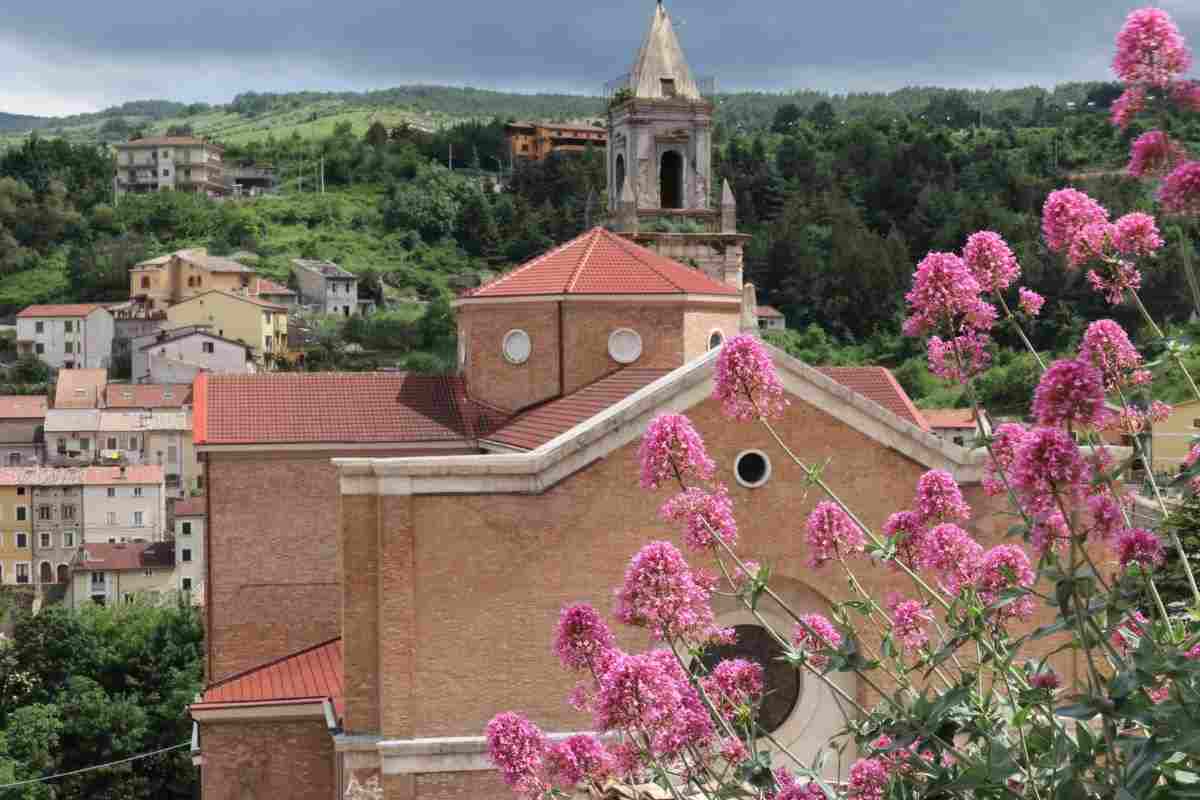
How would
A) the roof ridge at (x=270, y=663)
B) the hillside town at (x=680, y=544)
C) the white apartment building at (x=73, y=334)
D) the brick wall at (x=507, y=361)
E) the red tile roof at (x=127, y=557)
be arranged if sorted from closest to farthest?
the hillside town at (x=680, y=544), the roof ridge at (x=270, y=663), the brick wall at (x=507, y=361), the red tile roof at (x=127, y=557), the white apartment building at (x=73, y=334)

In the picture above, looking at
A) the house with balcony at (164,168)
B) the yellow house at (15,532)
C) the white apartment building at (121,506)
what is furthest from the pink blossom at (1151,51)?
the house with balcony at (164,168)

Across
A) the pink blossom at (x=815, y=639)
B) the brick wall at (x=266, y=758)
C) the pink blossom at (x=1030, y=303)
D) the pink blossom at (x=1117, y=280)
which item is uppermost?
the pink blossom at (x=1117, y=280)

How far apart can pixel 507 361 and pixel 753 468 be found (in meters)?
6.32

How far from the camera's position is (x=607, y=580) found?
1769 cm

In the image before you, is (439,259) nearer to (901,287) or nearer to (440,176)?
(440,176)

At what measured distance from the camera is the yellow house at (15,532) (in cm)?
8919

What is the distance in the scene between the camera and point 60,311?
11994 centimetres

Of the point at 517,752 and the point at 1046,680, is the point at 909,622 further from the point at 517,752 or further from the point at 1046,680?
the point at 517,752

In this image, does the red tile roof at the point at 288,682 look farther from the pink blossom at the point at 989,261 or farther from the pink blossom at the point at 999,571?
the pink blossom at the point at 989,261

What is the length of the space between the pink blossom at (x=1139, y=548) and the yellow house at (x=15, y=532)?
88.9 metres

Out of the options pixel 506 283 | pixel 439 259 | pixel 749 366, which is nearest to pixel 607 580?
pixel 506 283

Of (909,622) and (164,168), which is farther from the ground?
(164,168)

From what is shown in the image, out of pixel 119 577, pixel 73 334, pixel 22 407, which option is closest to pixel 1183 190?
pixel 119 577

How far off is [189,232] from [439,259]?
2679 cm
